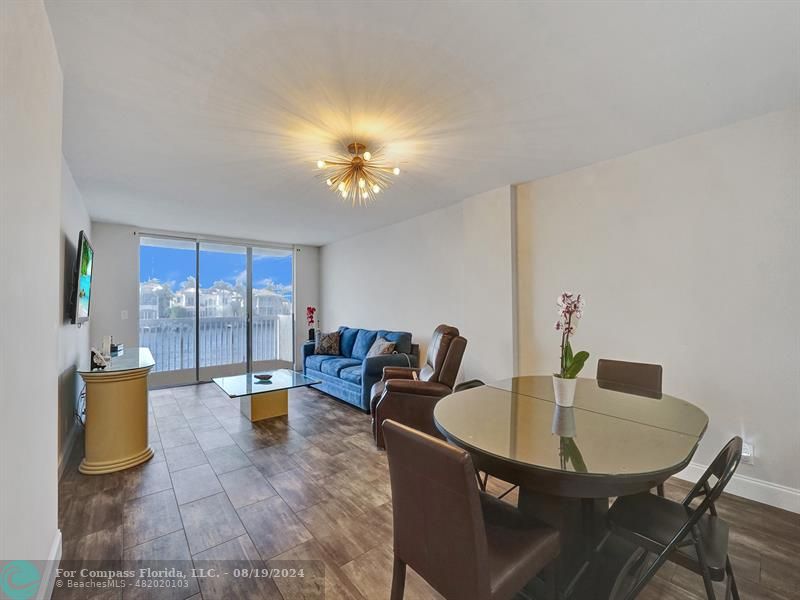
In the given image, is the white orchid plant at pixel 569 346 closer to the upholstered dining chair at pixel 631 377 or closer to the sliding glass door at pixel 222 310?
the upholstered dining chair at pixel 631 377

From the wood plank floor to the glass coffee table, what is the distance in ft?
1.62

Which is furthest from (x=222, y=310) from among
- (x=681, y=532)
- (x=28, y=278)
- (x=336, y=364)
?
(x=681, y=532)

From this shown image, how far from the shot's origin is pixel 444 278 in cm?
434

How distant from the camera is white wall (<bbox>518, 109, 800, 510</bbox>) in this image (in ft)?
7.22

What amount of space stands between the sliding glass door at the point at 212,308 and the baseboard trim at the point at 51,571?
4169mm

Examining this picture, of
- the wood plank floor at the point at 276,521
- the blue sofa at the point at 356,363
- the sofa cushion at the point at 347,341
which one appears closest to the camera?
the wood plank floor at the point at 276,521

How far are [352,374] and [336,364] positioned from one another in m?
0.54

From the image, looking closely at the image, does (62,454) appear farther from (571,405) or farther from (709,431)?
(709,431)

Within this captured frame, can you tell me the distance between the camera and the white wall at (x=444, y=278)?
3.59m

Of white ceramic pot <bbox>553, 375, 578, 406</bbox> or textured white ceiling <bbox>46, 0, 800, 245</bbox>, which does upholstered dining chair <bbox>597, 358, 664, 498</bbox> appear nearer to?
white ceramic pot <bbox>553, 375, 578, 406</bbox>

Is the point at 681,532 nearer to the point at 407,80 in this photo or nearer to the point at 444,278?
the point at 407,80

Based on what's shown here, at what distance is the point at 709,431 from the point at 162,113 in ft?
14.2

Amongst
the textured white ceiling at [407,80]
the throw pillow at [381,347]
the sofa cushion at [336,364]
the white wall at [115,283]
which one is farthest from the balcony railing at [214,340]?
the textured white ceiling at [407,80]

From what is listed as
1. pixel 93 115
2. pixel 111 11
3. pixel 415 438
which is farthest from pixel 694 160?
pixel 93 115
